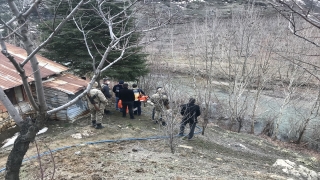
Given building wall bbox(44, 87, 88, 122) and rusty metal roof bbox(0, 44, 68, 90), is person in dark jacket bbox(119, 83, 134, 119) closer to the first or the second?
building wall bbox(44, 87, 88, 122)

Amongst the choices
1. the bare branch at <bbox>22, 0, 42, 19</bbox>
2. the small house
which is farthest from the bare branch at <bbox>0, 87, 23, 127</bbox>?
the small house

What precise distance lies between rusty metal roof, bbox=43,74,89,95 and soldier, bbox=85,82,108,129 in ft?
2.39

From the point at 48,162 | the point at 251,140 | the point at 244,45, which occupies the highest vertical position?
the point at 244,45

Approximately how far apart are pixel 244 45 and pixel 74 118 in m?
9.27

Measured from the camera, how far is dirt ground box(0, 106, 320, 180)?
6.10m

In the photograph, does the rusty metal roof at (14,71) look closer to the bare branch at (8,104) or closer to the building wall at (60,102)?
the building wall at (60,102)

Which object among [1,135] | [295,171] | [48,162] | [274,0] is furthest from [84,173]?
[295,171]

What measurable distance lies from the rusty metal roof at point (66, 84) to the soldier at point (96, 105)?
28.7 inches

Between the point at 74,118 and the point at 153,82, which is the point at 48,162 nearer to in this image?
the point at 74,118

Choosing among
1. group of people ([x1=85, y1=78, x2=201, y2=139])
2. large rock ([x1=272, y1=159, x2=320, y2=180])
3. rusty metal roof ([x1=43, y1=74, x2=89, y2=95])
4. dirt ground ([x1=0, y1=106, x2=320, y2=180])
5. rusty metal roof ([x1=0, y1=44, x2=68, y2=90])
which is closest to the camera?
dirt ground ([x1=0, y1=106, x2=320, y2=180])

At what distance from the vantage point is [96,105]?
8914 millimetres

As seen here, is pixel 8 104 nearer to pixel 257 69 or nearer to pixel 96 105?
pixel 96 105

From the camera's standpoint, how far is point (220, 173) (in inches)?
269

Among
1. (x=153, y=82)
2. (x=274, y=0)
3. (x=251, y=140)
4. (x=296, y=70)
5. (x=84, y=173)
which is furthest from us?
(x=153, y=82)
